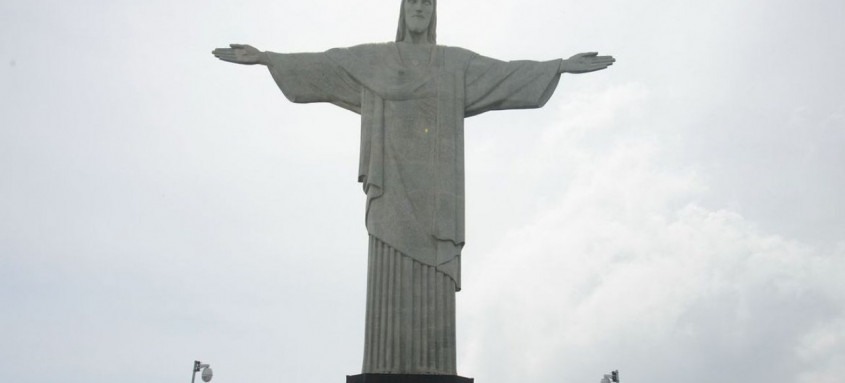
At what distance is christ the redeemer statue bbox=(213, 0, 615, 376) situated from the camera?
42.7 ft

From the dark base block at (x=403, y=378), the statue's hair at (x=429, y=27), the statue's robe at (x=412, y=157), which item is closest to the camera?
the dark base block at (x=403, y=378)

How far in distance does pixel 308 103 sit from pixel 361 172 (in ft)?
5.96

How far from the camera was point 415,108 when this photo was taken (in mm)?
14195

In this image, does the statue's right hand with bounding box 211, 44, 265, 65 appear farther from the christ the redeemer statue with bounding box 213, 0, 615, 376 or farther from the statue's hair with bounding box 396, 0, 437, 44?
the statue's hair with bounding box 396, 0, 437, 44

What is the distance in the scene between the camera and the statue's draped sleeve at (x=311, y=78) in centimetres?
1460

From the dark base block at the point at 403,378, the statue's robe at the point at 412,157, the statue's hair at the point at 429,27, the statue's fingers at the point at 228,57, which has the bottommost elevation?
the dark base block at the point at 403,378

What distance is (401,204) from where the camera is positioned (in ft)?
44.3

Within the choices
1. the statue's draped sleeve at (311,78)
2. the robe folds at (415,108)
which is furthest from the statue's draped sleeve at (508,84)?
the statue's draped sleeve at (311,78)

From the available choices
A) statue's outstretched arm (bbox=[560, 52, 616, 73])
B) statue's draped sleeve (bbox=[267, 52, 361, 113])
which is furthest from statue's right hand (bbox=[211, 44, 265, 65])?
statue's outstretched arm (bbox=[560, 52, 616, 73])

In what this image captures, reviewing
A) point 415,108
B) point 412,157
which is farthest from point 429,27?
point 412,157

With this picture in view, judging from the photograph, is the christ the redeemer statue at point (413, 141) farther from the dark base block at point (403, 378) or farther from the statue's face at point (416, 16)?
the dark base block at point (403, 378)

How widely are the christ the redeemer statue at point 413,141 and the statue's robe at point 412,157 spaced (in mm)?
17

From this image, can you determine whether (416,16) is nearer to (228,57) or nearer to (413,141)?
(413,141)

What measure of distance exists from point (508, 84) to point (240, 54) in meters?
4.59
